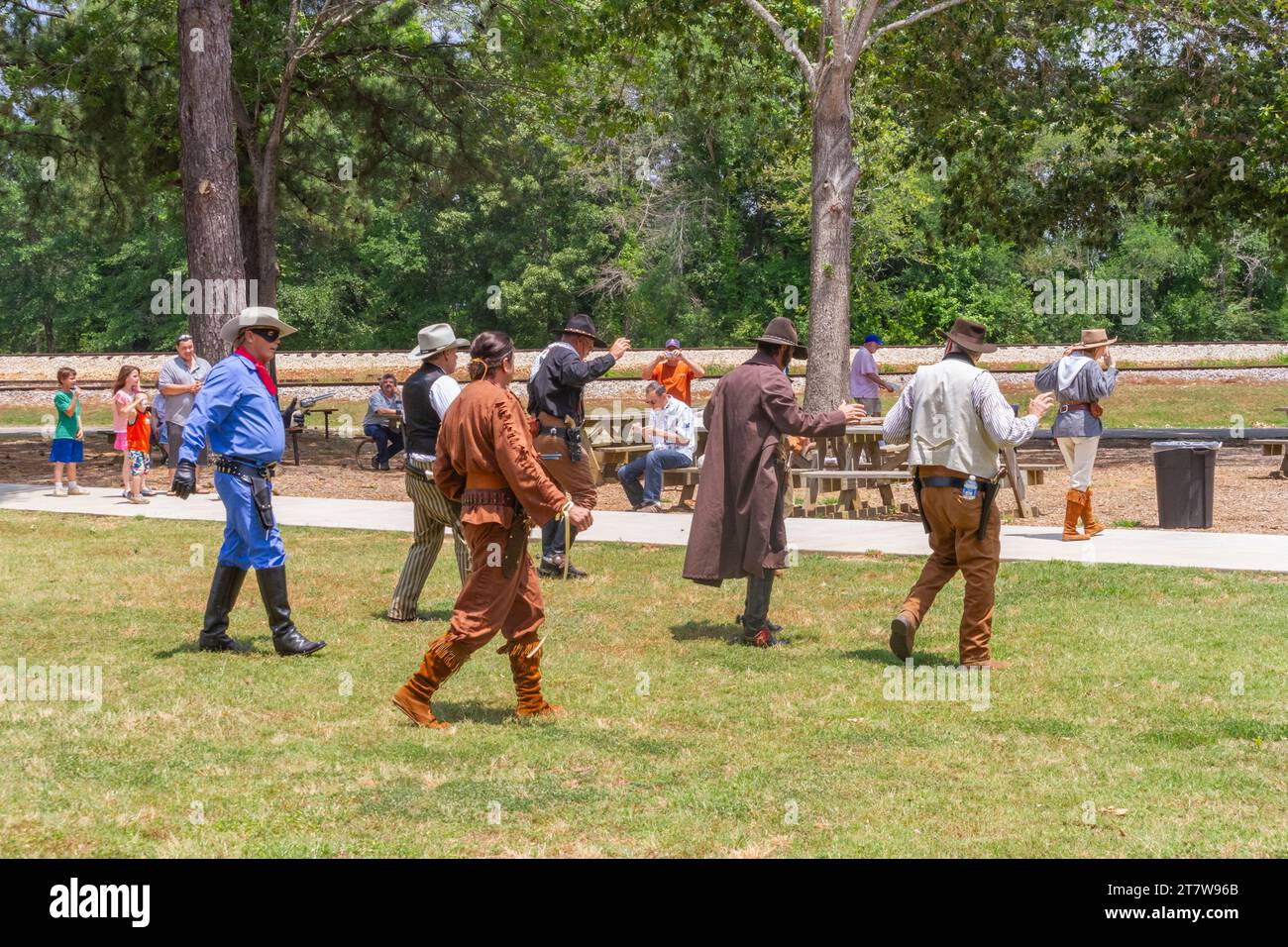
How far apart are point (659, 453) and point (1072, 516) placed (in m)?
4.75

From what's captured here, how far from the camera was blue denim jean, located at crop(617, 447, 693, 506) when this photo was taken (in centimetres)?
1644

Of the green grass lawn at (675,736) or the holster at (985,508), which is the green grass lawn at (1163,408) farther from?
the holster at (985,508)

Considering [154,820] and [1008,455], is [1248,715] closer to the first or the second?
[154,820]

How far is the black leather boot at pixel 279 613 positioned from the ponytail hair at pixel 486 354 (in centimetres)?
218

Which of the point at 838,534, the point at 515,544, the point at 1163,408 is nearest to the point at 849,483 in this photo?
the point at 838,534

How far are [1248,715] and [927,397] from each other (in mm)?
2305

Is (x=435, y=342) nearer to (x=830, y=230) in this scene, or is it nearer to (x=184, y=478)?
(x=184, y=478)

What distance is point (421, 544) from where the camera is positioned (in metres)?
9.88

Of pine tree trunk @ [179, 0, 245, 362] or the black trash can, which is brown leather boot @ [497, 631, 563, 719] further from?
pine tree trunk @ [179, 0, 245, 362]

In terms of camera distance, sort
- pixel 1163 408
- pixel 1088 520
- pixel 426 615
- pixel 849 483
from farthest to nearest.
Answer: pixel 1163 408 < pixel 849 483 < pixel 1088 520 < pixel 426 615

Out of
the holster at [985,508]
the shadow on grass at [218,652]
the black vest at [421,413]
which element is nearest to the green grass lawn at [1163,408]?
the black vest at [421,413]

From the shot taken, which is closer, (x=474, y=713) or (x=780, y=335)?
(x=474, y=713)

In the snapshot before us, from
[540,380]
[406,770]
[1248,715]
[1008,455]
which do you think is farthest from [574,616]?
[1008,455]

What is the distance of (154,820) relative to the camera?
5738 mm
